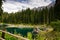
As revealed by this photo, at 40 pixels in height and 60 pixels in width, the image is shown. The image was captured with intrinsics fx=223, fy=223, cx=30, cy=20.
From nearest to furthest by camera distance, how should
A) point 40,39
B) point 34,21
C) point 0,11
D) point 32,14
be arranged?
1. point 40,39
2. point 0,11
3. point 34,21
4. point 32,14

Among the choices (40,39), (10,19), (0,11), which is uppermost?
(40,39)

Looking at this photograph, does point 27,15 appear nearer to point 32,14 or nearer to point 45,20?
point 32,14

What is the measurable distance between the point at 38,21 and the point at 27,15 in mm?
13250

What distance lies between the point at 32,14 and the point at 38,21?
11580mm

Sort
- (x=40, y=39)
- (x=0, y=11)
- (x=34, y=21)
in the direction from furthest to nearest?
(x=34, y=21)
(x=0, y=11)
(x=40, y=39)

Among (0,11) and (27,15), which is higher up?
(0,11)

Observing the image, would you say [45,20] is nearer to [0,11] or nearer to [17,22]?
[17,22]

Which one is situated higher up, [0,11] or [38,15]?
Result: [0,11]

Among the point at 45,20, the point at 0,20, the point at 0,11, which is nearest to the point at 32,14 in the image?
the point at 45,20

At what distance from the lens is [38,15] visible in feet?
397

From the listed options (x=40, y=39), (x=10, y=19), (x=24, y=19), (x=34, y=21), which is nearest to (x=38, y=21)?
(x=34, y=21)

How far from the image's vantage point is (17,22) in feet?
394

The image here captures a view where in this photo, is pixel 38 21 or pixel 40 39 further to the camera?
pixel 38 21

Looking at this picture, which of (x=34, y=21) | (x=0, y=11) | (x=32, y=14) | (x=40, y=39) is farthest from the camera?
(x=32, y=14)
